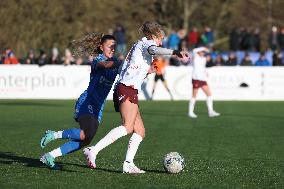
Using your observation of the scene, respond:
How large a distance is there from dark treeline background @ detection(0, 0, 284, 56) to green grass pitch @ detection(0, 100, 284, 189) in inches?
519

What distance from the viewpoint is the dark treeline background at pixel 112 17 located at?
151ft

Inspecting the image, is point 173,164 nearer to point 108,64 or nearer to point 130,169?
point 130,169

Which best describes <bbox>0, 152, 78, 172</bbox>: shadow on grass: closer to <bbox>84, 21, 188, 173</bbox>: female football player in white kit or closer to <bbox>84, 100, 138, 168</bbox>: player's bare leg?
<bbox>84, 100, 138, 168</bbox>: player's bare leg

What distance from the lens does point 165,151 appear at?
15.1 meters

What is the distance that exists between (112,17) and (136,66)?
42.5m

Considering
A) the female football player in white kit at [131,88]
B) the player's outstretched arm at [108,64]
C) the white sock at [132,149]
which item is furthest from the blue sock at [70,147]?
the player's outstretched arm at [108,64]

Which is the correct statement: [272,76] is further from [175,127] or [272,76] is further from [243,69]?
[175,127]

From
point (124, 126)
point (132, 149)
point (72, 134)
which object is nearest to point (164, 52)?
point (124, 126)

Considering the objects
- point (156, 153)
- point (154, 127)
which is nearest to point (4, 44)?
point (154, 127)

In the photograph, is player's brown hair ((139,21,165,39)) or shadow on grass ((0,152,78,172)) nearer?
player's brown hair ((139,21,165,39))

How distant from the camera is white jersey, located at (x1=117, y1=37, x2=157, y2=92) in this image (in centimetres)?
1180

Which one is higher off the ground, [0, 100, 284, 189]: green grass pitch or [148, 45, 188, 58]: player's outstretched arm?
[148, 45, 188, 58]: player's outstretched arm

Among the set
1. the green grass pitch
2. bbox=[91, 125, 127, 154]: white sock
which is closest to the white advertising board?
the green grass pitch

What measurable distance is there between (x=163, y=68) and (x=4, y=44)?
13961 mm
